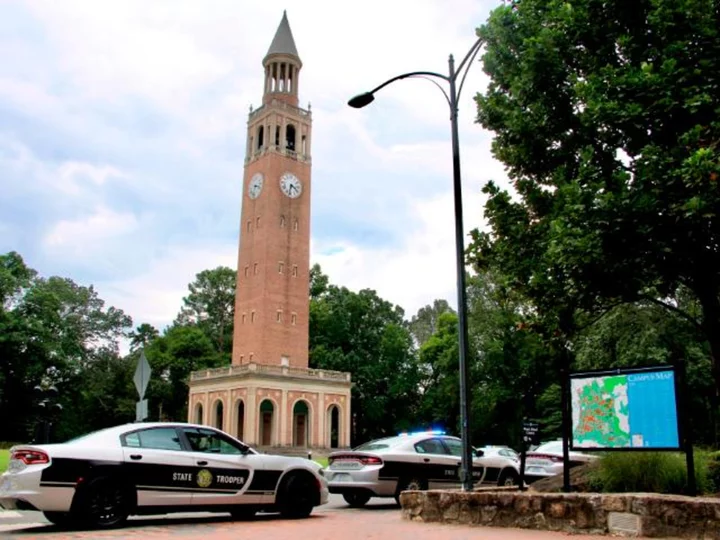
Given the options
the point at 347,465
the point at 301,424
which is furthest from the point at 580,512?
the point at 301,424

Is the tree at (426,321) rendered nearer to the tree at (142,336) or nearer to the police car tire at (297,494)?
the tree at (142,336)

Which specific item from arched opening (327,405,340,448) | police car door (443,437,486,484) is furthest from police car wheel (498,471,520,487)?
arched opening (327,405,340,448)

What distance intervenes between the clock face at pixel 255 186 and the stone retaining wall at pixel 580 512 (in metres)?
51.7

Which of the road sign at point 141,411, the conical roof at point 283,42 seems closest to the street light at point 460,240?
the road sign at point 141,411

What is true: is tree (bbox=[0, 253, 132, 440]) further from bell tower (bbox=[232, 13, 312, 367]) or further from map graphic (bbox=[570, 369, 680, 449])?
map graphic (bbox=[570, 369, 680, 449])

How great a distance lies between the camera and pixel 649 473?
35.1 feet

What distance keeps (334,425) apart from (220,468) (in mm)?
52984

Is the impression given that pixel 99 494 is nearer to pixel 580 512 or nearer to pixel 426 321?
pixel 580 512

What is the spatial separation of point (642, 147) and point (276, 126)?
176 ft

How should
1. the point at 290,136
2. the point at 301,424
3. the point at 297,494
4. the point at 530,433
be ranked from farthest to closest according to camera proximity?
the point at 290,136
the point at 301,424
the point at 530,433
the point at 297,494

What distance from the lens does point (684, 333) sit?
34.0 m

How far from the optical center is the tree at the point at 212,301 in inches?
2997

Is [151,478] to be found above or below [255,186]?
below

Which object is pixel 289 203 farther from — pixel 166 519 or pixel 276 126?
pixel 166 519
